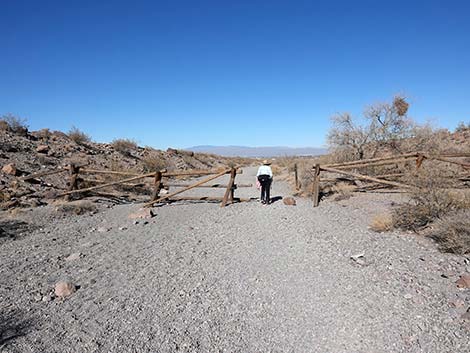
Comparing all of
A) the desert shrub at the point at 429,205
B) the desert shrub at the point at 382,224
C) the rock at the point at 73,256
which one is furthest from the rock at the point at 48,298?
the desert shrub at the point at 429,205

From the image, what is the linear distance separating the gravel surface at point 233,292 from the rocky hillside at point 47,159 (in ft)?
15.5

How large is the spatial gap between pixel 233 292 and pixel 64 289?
2547 millimetres

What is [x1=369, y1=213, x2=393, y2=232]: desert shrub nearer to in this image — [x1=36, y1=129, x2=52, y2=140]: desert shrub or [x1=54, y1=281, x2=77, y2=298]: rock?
[x1=54, y1=281, x2=77, y2=298]: rock

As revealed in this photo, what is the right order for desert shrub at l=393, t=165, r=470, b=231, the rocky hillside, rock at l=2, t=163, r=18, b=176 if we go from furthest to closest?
1. rock at l=2, t=163, r=18, b=176
2. the rocky hillside
3. desert shrub at l=393, t=165, r=470, b=231

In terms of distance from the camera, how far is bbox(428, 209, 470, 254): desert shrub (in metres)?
5.31

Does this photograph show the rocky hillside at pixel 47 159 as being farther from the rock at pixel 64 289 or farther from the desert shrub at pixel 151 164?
the rock at pixel 64 289

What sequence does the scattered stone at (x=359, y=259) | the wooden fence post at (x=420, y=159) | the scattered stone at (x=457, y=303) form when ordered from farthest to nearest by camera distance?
1. the wooden fence post at (x=420, y=159)
2. the scattered stone at (x=359, y=259)
3. the scattered stone at (x=457, y=303)

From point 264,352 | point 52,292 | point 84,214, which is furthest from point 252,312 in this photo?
point 84,214

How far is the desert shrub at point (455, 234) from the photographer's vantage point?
5.31m

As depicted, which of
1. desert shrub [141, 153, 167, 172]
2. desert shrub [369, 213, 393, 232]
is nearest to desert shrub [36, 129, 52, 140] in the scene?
desert shrub [141, 153, 167, 172]

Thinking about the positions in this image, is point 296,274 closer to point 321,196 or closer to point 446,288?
point 446,288

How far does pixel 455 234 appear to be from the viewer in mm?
5492

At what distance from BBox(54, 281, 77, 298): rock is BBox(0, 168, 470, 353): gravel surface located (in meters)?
0.10

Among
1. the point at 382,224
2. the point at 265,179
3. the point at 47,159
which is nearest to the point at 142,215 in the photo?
the point at 265,179
